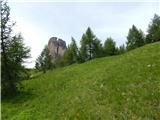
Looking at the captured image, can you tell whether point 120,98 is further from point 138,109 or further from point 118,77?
point 118,77

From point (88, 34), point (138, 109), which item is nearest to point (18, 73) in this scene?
point (138, 109)

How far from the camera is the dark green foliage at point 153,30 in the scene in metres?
95.4

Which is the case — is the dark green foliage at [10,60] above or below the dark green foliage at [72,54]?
below

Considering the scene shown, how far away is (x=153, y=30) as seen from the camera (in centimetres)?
9681

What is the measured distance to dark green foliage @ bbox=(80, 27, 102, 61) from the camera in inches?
3846

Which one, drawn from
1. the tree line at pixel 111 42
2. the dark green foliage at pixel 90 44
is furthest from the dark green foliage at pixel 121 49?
the dark green foliage at pixel 90 44

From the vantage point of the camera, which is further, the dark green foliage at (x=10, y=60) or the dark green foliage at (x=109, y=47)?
the dark green foliage at (x=109, y=47)

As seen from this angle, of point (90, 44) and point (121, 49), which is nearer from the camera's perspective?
point (90, 44)

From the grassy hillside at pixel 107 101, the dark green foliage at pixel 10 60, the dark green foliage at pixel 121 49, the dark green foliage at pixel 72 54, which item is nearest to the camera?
the grassy hillside at pixel 107 101

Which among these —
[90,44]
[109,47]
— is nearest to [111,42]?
[109,47]

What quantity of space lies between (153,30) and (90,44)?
18.0 metres

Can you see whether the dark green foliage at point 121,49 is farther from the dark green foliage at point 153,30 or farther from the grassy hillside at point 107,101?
the grassy hillside at point 107,101

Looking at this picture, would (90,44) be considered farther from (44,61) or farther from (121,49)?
(44,61)

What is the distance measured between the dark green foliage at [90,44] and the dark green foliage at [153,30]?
1411 cm
